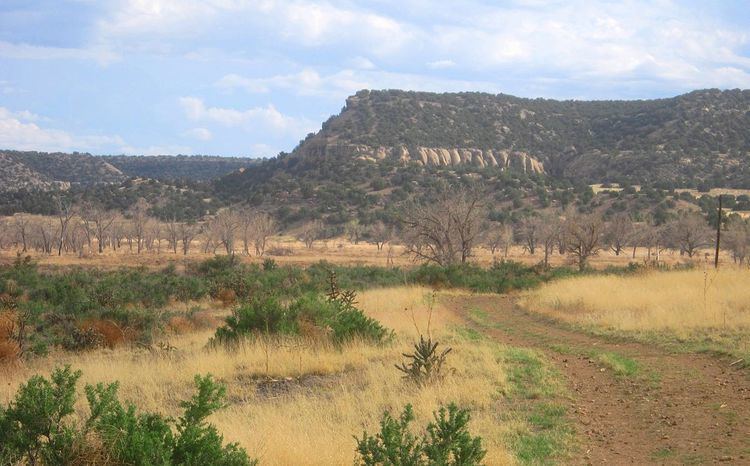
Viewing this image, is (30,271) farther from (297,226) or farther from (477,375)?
(297,226)

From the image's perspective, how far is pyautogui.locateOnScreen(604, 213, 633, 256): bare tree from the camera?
59000 millimetres

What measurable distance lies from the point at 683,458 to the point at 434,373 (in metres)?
3.57

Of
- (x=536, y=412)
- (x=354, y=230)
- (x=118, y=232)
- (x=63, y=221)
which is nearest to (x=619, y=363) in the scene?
(x=536, y=412)

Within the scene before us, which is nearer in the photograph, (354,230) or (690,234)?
(690,234)

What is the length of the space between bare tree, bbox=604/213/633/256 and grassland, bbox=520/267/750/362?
3736 cm

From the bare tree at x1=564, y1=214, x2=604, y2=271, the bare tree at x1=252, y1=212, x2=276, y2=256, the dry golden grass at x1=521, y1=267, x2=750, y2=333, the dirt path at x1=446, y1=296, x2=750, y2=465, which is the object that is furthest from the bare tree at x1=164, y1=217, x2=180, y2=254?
the dirt path at x1=446, y1=296, x2=750, y2=465

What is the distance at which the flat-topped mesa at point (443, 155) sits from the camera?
98062 mm

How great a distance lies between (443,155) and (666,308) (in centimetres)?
8454

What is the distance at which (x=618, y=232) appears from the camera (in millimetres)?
59094

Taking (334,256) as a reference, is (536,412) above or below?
above

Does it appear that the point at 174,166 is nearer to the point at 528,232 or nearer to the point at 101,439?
the point at 528,232

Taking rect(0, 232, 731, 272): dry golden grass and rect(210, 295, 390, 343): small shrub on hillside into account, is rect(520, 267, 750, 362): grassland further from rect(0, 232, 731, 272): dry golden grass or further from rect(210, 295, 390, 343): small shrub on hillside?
rect(0, 232, 731, 272): dry golden grass

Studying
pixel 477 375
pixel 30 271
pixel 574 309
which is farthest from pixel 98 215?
pixel 477 375

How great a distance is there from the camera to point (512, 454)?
20.6 feet
